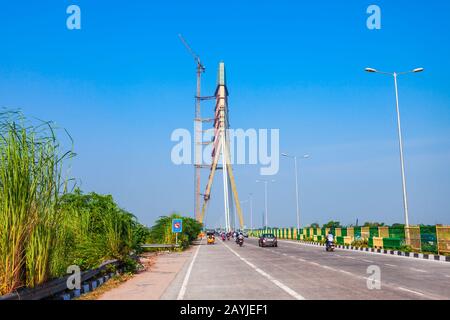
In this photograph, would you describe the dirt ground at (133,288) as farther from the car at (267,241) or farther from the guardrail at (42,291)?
the car at (267,241)

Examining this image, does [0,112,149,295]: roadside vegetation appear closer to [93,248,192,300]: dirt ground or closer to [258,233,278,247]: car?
[93,248,192,300]: dirt ground

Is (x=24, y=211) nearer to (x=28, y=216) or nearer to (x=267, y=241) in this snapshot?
(x=28, y=216)

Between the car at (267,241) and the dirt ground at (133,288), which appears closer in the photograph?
the dirt ground at (133,288)

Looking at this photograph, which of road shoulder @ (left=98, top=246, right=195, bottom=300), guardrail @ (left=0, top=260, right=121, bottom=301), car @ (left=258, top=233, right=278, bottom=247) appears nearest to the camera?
guardrail @ (left=0, top=260, right=121, bottom=301)

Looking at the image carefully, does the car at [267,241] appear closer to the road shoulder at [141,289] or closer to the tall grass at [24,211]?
the road shoulder at [141,289]

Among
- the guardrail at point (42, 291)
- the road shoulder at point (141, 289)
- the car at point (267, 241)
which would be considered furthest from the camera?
the car at point (267, 241)

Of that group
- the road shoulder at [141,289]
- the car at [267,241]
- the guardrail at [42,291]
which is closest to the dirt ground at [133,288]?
the road shoulder at [141,289]

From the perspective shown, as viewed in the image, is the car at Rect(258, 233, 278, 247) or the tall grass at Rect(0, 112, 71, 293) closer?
the tall grass at Rect(0, 112, 71, 293)

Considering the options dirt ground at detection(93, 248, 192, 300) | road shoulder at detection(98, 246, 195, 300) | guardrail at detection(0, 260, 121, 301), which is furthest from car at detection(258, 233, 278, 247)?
guardrail at detection(0, 260, 121, 301)

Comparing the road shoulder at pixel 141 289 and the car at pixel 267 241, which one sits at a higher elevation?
the car at pixel 267 241

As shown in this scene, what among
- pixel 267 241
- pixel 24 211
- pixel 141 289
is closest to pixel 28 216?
pixel 24 211

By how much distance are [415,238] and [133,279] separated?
67.3 ft

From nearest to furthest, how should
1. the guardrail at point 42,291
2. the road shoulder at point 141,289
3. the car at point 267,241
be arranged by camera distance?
the guardrail at point 42,291 → the road shoulder at point 141,289 → the car at point 267,241
